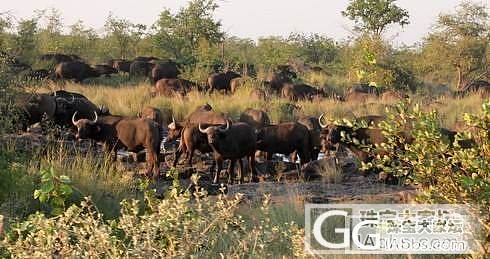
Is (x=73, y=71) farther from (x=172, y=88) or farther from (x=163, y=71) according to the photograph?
(x=172, y=88)

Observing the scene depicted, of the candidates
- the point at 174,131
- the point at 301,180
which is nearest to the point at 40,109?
the point at 174,131

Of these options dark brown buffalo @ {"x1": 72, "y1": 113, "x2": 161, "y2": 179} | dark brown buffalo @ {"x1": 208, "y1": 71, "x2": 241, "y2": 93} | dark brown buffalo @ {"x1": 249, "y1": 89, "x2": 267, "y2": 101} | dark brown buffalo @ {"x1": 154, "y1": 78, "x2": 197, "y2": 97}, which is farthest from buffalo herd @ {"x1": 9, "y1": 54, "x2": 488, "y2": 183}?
dark brown buffalo @ {"x1": 208, "y1": 71, "x2": 241, "y2": 93}

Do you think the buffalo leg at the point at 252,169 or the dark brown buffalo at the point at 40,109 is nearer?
the buffalo leg at the point at 252,169

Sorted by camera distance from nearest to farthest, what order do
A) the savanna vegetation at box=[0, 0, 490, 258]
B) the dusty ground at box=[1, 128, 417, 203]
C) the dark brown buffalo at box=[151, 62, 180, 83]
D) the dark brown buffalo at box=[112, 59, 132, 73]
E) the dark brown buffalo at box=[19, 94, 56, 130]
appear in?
the savanna vegetation at box=[0, 0, 490, 258], the dusty ground at box=[1, 128, 417, 203], the dark brown buffalo at box=[19, 94, 56, 130], the dark brown buffalo at box=[151, 62, 180, 83], the dark brown buffalo at box=[112, 59, 132, 73]

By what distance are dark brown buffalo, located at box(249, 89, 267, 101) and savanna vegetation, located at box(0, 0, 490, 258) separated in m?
0.25

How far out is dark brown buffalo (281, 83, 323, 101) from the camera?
2338 centimetres

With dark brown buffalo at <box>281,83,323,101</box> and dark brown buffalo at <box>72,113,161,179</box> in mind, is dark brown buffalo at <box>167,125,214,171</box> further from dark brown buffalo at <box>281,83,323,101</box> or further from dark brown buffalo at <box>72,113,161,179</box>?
dark brown buffalo at <box>281,83,323,101</box>

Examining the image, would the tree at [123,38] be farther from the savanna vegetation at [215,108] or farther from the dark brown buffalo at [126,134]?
the dark brown buffalo at [126,134]

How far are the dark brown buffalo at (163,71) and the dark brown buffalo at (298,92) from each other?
6233mm

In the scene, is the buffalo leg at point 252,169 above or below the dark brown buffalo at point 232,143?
below

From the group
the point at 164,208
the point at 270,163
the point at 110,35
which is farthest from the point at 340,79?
the point at 164,208

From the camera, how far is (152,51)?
1606 inches

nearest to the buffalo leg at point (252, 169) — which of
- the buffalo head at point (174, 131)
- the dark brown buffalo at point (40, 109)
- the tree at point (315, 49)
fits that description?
the buffalo head at point (174, 131)

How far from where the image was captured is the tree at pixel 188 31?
36.8 m
